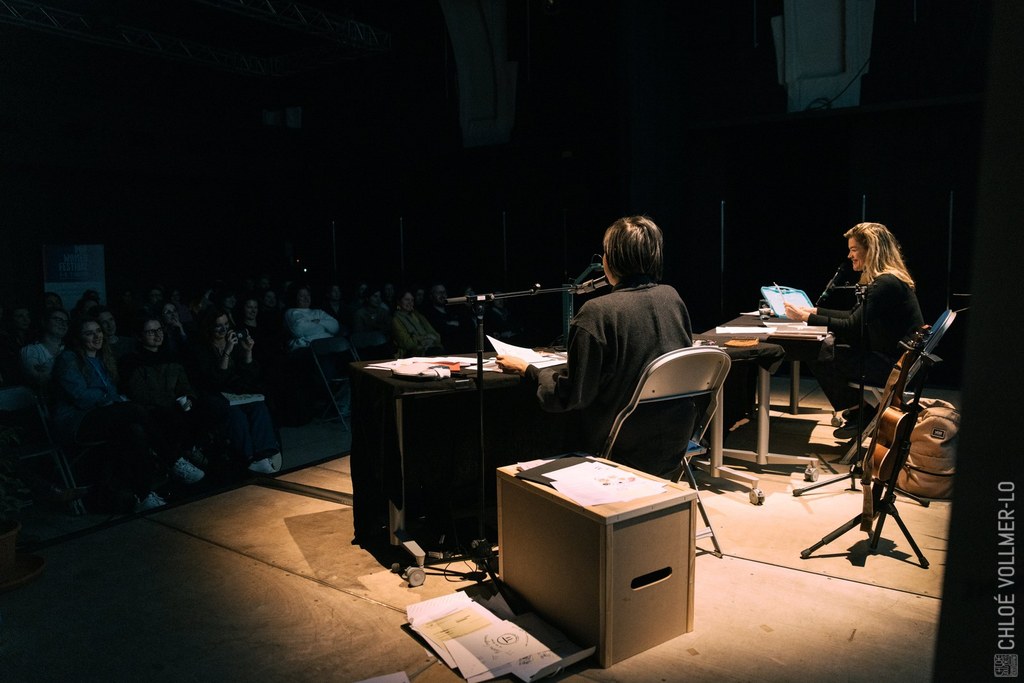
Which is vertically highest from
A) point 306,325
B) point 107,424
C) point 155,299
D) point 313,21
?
point 313,21

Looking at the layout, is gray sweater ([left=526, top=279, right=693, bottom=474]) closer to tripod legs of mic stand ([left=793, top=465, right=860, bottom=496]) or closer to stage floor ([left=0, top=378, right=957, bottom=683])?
stage floor ([left=0, top=378, right=957, bottom=683])

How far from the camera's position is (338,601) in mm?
2594

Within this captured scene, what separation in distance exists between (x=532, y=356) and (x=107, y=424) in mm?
2316

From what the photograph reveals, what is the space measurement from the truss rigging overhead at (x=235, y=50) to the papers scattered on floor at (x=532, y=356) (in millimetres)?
6441

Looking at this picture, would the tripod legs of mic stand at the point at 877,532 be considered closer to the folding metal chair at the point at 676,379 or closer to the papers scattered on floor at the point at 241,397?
the folding metal chair at the point at 676,379

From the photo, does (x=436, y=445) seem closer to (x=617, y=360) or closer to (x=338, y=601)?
(x=338, y=601)

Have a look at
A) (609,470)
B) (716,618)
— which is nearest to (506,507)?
(609,470)

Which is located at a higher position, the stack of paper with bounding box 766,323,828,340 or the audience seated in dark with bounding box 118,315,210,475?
the stack of paper with bounding box 766,323,828,340

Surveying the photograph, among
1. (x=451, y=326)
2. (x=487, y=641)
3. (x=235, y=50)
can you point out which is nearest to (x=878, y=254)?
(x=487, y=641)

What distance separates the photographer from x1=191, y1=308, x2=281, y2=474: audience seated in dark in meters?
4.36

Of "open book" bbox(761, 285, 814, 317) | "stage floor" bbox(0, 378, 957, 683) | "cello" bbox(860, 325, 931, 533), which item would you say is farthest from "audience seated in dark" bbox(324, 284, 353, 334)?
"cello" bbox(860, 325, 931, 533)

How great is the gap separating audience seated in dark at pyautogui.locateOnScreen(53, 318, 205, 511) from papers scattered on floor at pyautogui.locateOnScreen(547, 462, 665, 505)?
2.44 meters

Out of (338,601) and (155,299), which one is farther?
(155,299)

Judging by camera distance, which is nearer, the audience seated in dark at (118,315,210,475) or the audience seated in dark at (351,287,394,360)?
the audience seated in dark at (118,315,210,475)
